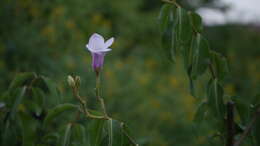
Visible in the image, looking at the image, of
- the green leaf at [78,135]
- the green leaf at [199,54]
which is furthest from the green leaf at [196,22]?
the green leaf at [78,135]

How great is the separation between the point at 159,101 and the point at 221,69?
2795 millimetres

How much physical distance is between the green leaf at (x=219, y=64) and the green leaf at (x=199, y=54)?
0.28ft

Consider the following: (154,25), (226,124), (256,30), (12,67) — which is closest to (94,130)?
(226,124)

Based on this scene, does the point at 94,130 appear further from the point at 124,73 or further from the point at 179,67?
the point at 179,67

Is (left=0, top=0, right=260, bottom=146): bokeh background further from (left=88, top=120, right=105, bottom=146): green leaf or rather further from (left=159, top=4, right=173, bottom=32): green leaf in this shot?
(left=88, top=120, right=105, bottom=146): green leaf

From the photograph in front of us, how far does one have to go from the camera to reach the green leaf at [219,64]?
1.17 metres

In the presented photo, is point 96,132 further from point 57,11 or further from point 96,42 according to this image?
point 57,11

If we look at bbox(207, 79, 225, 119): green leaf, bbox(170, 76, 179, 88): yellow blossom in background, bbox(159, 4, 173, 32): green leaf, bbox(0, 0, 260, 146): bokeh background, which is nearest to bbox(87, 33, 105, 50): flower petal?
bbox(159, 4, 173, 32): green leaf

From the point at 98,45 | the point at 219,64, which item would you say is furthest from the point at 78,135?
the point at 219,64

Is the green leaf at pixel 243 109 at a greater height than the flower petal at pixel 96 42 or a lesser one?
→ lesser

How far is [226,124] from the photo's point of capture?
120cm

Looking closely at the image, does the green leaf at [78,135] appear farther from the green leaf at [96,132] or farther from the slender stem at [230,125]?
the slender stem at [230,125]

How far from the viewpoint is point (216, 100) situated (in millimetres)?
1131

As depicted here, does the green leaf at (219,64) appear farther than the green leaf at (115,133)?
Yes
